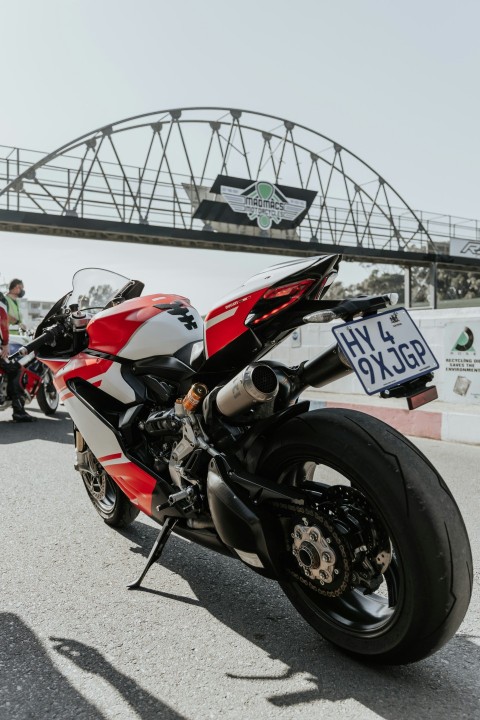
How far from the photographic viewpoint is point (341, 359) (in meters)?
2.12

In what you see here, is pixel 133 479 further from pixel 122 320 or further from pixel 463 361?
pixel 463 361

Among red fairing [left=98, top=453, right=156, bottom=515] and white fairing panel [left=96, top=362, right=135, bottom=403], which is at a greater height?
white fairing panel [left=96, top=362, right=135, bottom=403]

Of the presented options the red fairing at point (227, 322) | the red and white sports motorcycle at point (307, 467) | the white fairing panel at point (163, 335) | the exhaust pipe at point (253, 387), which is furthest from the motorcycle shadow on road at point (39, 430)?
the exhaust pipe at point (253, 387)

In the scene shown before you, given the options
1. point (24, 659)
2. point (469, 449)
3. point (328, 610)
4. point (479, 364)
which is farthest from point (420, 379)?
point (479, 364)

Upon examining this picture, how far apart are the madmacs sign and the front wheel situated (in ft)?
115

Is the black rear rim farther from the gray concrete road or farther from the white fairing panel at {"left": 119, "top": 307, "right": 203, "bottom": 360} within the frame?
the white fairing panel at {"left": 119, "top": 307, "right": 203, "bottom": 360}

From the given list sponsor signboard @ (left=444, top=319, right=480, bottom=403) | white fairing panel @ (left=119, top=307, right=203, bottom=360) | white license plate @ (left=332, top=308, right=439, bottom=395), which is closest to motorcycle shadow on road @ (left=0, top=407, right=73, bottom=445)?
white fairing panel @ (left=119, top=307, right=203, bottom=360)

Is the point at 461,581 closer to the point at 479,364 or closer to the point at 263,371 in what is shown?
the point at 263,371

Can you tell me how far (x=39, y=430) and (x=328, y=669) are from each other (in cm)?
599

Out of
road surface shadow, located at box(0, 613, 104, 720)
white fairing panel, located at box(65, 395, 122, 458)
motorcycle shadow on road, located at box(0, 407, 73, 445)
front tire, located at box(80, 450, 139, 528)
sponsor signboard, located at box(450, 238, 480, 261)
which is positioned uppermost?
sponsor signboard, located at box(450, 238, 480, 261)

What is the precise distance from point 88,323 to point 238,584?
1.52m

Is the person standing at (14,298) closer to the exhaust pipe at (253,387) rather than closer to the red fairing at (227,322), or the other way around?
the red fairing at (227,322)

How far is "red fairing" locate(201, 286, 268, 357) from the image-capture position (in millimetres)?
2279

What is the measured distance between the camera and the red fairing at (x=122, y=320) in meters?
2.87
